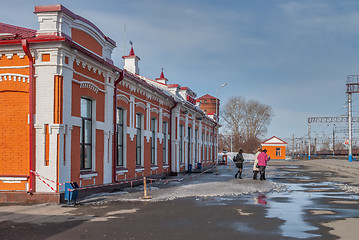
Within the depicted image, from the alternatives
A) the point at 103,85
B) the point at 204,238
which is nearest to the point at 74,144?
the point at 103,85

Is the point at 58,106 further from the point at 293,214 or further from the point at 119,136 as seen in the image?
the point at 293,214

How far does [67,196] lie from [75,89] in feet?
11.9

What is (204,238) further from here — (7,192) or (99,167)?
(99,167)

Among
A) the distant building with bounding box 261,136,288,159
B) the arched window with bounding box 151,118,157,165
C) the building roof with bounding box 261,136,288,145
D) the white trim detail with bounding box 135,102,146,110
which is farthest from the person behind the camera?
the distant building with bounding box 261,136,288,159

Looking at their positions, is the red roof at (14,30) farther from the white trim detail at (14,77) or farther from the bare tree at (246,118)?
the bare tree at (246,118)

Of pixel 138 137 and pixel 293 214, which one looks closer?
pixel 293 214

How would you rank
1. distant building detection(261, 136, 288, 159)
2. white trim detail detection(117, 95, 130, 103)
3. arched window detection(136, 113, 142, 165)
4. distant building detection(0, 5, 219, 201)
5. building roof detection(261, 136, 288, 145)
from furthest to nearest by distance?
distant building detection(261, 136, 288, 159) < building roof detection(261, 136, 288, 145) < arched window detection(136, 113, 142, 165) < white trim detail detection(117, 95, 130, 103) < distant building detection(0, 5, 219, 201)

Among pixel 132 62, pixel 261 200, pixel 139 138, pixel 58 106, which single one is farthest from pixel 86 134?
pixel 132 62

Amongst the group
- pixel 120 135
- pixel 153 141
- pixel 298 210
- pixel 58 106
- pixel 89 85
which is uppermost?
pixel 89 85

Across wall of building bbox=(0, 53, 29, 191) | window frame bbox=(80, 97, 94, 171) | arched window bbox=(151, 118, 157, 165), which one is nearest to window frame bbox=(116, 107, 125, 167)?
window frame bbox=(80, 97, 94, 171)

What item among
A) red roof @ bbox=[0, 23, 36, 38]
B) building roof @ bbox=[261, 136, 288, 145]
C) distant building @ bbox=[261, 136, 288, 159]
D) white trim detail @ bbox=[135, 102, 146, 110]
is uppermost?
red roof @ bbox=[0, 23, 36, 38]

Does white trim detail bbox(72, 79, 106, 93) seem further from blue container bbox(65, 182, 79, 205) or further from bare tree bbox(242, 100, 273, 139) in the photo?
bare tree bbox(242, 100, 273, 139)

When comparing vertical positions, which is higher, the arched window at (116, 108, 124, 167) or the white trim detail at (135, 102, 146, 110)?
the white trim detail at (135, 102, 146, 110)

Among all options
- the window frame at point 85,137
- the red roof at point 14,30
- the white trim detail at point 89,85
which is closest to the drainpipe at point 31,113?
the white trim detail at point 89,85
